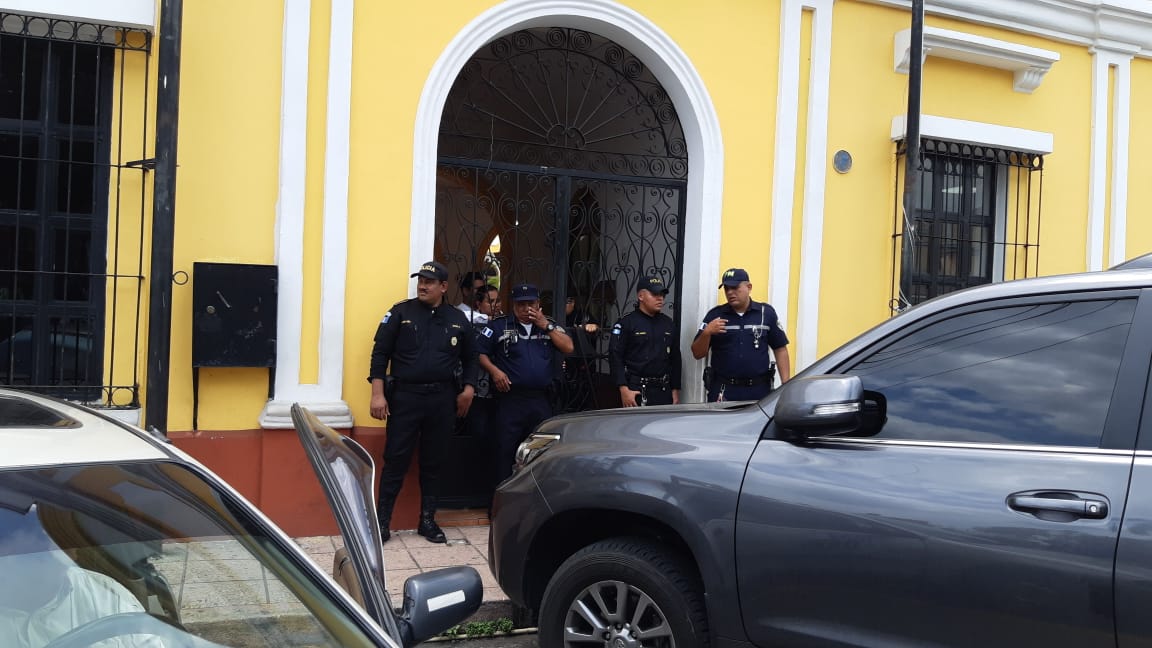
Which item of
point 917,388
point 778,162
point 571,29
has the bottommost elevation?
point 917,388

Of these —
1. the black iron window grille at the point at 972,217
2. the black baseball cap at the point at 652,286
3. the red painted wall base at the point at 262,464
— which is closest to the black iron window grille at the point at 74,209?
the red painted wall base at the point at 262,464

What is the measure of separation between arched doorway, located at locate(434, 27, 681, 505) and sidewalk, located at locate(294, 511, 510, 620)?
131cm

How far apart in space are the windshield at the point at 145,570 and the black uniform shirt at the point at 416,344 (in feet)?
12.6

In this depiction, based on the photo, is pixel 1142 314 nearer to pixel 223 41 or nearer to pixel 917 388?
pixel 917 388

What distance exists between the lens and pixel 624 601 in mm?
3354

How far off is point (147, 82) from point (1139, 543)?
5568 millimetres

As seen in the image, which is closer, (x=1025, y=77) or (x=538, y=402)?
(x=538, y=402)

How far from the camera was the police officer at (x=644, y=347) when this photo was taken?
266 inches

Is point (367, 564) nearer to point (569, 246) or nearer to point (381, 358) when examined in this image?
point (381, 358)

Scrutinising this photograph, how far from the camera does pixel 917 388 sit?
2928mm

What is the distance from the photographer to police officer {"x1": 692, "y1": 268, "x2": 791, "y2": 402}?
662cm

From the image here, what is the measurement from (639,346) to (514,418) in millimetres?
1048

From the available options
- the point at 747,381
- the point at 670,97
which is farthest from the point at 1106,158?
the point at 747,381

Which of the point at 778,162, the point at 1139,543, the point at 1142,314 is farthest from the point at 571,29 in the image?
the point at 1139,543
